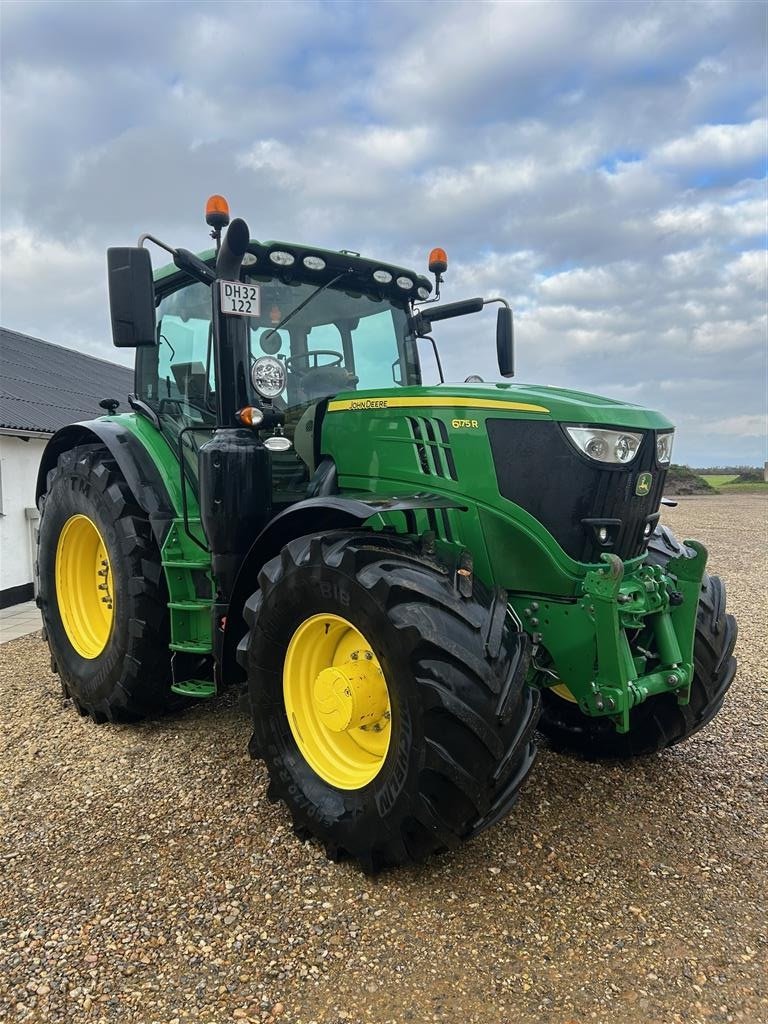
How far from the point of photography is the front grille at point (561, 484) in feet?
9.46

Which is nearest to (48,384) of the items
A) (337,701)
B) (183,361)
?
(183,361)

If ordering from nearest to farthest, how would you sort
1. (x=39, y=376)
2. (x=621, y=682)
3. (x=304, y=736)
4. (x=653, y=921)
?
(x=653, y=921)
(x=621, y=682)
(x=304, y=736)
(x=39, y=376)

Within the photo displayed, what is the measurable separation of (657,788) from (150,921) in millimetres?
2291

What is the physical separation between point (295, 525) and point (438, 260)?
203cm

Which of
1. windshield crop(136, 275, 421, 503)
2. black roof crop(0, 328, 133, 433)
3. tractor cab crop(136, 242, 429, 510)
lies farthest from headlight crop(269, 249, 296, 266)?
black roof crop(0, 328, 133, 433)

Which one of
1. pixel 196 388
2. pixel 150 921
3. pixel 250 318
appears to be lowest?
pixel 150 921

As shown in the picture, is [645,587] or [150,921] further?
[645,587]

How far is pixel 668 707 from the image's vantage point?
3.44 meters

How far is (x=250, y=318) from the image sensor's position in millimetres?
3727

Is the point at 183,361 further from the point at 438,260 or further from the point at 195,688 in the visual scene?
the point at 195,688

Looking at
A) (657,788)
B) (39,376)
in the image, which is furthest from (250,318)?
(39,376)

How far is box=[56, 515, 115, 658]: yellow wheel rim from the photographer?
4625 millimetres

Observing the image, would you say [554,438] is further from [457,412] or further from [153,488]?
[153,488]

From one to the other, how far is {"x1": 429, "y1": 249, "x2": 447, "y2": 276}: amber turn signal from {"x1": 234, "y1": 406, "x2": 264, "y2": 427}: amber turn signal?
1.64 m
